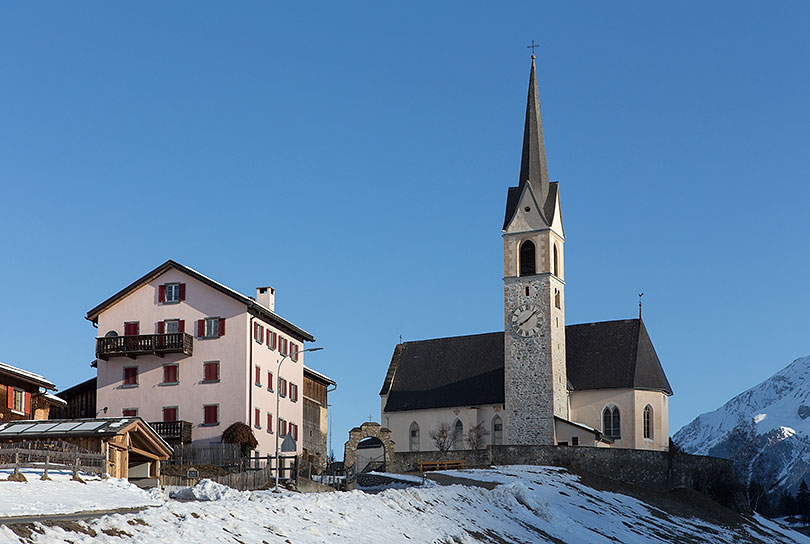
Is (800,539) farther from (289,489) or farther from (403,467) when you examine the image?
(289,489)

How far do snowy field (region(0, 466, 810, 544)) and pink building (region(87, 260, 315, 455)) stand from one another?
14365 millimetres

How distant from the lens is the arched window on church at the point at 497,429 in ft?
298

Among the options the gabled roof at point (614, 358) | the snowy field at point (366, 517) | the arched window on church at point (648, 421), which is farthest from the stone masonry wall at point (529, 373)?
the snowy field at point (366, 517)

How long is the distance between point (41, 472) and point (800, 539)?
53.5 meters

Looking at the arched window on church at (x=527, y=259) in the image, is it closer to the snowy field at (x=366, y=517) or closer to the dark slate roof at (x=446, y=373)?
the dark slate roof at (x=446, y=373)

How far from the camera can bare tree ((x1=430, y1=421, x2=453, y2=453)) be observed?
302 feet

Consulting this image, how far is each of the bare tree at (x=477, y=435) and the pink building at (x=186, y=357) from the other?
75.5 ft

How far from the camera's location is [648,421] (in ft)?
287

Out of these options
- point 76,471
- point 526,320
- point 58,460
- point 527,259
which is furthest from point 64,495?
point 527,259

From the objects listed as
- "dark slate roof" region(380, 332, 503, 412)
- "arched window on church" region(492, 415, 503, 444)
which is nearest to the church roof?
"dark slate roof" region(380, 332, 503, 412)

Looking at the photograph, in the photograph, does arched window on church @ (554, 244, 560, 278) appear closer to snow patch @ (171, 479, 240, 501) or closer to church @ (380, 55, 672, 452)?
church @ (380, 55, 672, 452)

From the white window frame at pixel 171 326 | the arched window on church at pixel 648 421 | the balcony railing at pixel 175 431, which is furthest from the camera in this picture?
the arched window on church at pixel 648 421

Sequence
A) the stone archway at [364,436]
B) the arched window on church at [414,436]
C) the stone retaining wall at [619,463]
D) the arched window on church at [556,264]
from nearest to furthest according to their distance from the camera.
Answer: the stone retaining wall at [619,463]
the stone archway at [364,436]
the arched window on church at [556,264]
the arched window on church at [414,436]

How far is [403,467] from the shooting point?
7919 centimetres
